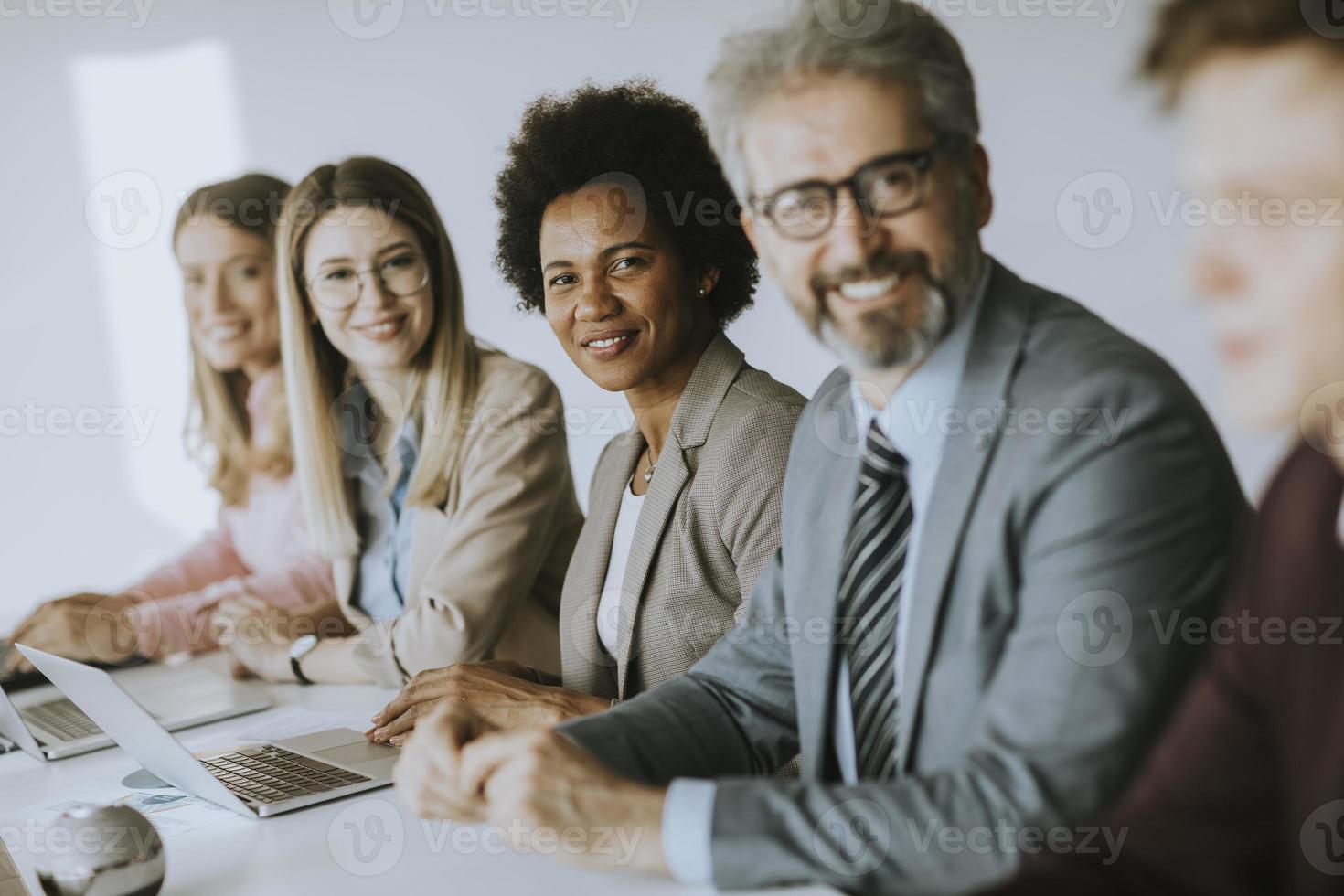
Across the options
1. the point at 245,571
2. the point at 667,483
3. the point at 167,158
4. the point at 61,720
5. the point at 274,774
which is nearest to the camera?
the point at 274,774

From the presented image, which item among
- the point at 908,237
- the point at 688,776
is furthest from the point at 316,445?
the point at 908,237

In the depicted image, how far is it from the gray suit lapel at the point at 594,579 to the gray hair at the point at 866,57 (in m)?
0.93

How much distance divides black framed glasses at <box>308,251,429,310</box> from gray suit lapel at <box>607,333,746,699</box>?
105cm

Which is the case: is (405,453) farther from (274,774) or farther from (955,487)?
(955,487)

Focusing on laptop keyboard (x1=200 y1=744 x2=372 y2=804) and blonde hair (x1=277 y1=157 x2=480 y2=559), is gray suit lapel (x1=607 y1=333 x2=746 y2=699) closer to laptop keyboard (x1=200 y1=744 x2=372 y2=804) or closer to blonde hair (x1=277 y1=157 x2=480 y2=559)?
laptop keyboard (x1=200 y1=744 x2=372 y2=804)

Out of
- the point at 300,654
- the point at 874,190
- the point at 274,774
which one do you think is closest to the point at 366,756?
the point at 274,774

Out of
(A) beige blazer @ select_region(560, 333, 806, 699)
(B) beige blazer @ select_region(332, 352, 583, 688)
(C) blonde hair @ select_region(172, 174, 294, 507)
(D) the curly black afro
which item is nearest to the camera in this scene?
(A) beige blazer @ select_region(560, 333, 806, 699)

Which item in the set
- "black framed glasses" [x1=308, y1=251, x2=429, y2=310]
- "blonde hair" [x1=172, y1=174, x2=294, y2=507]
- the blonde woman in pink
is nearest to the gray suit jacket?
"black framed glasses" [x1=308, y1=251, x2=429, y2=310]

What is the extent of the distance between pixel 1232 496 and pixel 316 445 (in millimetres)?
2351

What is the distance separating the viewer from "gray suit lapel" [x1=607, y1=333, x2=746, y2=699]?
198 centimetres

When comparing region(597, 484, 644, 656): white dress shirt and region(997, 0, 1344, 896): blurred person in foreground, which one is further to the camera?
region(597, 484, 644, 656): white dress shirt

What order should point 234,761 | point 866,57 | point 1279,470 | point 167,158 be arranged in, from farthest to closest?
point 167,158
point 234,761
point 866,57
point 1279,470

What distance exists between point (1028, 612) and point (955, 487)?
156 millimetres

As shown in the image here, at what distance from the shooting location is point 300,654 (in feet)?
8.27
